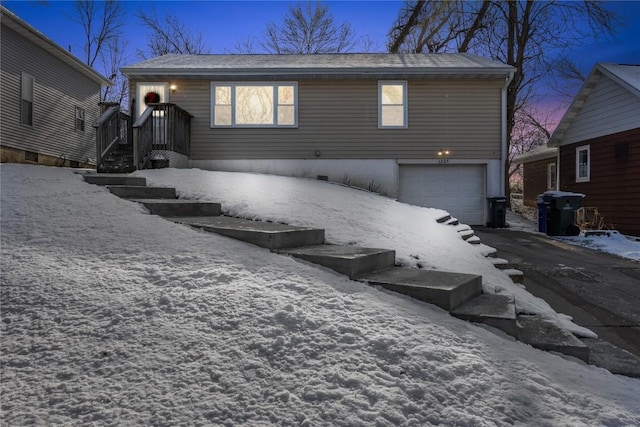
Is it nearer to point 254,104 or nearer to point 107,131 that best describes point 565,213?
point 254,104

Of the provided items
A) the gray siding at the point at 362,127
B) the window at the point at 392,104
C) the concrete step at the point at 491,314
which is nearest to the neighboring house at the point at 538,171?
the gray siding at the point at 362,127

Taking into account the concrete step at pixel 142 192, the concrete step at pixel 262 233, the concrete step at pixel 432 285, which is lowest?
the concrete step at pixel 432 285

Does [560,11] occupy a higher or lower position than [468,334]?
higher

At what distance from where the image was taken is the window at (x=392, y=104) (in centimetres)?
1067

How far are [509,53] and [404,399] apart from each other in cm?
1914

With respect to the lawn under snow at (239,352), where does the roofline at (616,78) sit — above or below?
above

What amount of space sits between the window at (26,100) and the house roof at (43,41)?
1158mm

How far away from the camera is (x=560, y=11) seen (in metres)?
16.4

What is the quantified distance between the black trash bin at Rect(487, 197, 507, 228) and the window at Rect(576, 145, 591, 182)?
470 centimetres

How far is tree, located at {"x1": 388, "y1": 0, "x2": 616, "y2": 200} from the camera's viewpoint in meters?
16.3

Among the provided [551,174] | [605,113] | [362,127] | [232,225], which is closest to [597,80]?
[605,113]

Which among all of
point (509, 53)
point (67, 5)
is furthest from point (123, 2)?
point (509, 53)

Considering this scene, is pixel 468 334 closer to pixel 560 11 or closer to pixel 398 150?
pixel 398 150

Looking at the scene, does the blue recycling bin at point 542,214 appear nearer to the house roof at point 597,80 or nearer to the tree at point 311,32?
the house roof at point 597,80
